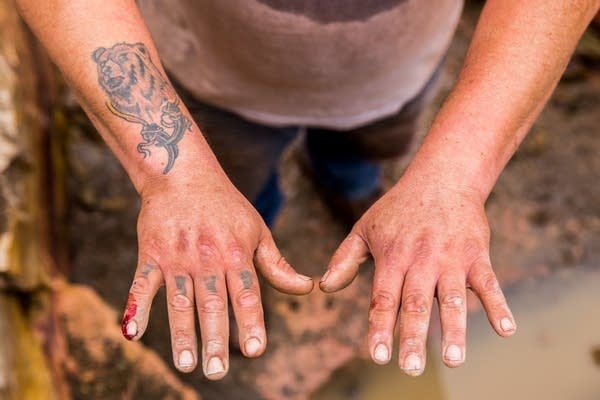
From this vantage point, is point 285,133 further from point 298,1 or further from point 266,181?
point 298,1

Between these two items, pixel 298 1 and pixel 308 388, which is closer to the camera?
pixel 298 1

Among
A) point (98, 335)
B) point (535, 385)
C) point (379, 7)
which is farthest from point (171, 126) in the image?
point (535, 385)

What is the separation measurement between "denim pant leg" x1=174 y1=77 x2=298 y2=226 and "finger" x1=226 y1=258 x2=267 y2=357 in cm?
49

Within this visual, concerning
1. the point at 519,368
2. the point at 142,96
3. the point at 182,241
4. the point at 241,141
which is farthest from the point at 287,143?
the point at 519,368

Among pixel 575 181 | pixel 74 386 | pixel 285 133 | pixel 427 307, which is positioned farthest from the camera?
pixel 575 181

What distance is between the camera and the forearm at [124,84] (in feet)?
3.34

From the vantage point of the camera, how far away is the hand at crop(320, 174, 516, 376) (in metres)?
0.94

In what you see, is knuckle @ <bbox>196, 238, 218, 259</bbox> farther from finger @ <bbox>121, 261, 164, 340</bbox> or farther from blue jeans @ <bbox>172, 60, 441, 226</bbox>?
blue jeans @ <bbox>172, 60, 441, 226</bbox>

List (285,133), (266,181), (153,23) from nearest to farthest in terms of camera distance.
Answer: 1. (153,23)
2. (285,133)
3. (266,181)

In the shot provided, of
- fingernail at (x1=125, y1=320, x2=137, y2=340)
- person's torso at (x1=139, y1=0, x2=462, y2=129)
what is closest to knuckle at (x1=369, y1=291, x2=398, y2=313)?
fingernail at (x1=125, y1=320, x2=137, y2=340)

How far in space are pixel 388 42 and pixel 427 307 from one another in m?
0.50

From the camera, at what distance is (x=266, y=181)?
171cm

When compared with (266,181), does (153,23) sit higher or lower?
higher

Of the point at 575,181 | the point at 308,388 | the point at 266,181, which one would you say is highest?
the point at 266,181
